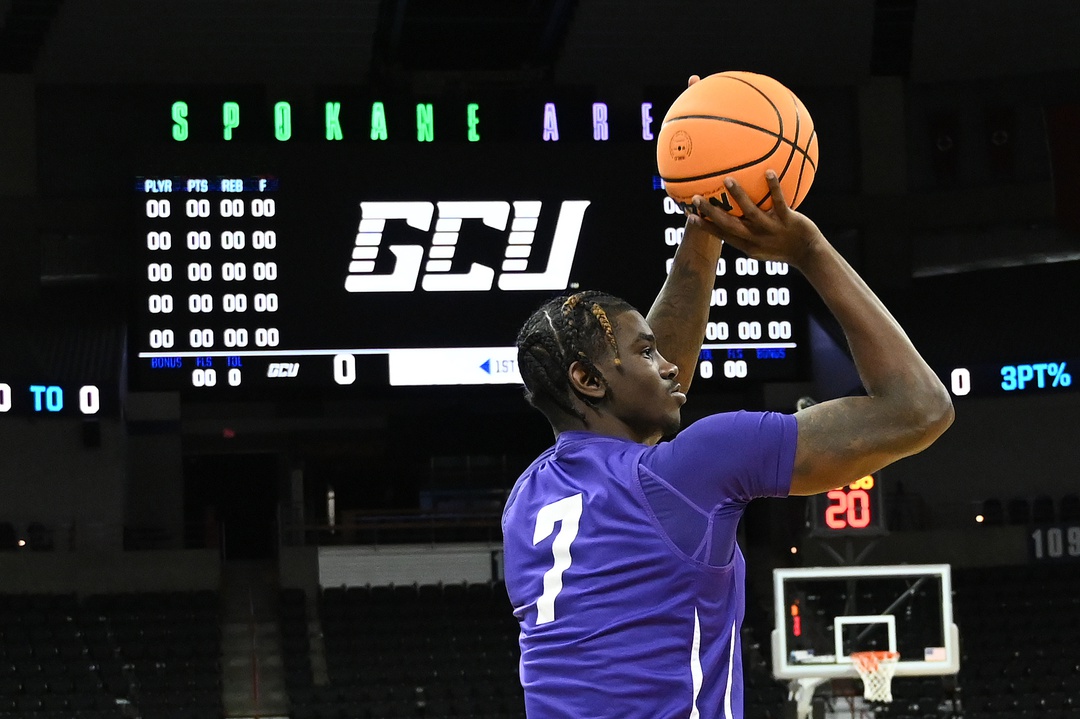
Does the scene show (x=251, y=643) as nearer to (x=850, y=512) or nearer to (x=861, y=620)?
(x=850, y=512)

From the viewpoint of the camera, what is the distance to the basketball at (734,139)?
8.68ft

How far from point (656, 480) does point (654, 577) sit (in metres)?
0.13

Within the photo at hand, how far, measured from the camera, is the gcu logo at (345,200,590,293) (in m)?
12.2

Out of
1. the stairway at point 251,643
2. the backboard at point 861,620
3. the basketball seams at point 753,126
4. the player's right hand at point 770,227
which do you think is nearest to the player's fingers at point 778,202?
the player's right hand at point 770,227

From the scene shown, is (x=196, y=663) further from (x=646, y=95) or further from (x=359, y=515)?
(x=646, y=95)

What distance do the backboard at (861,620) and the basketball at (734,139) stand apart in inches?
332

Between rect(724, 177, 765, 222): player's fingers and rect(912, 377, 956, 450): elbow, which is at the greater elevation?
rect(724, 177, 765, 222): player's fingers

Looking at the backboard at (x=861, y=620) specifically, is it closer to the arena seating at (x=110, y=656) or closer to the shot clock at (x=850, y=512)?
the shot clock at (x=850, y=512)

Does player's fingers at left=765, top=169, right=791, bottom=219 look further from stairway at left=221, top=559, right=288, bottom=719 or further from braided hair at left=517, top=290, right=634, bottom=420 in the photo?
stairway at left=221, top=559, right=288, bottom=719

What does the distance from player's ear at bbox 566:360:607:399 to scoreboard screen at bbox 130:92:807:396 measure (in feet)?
32.1

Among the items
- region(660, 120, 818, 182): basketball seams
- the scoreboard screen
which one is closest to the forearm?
region(660, 120, 818, 182): basketball seams

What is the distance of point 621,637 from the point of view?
2156 mm

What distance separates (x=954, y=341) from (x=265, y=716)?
7.62 metres

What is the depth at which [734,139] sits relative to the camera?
2.74 m
